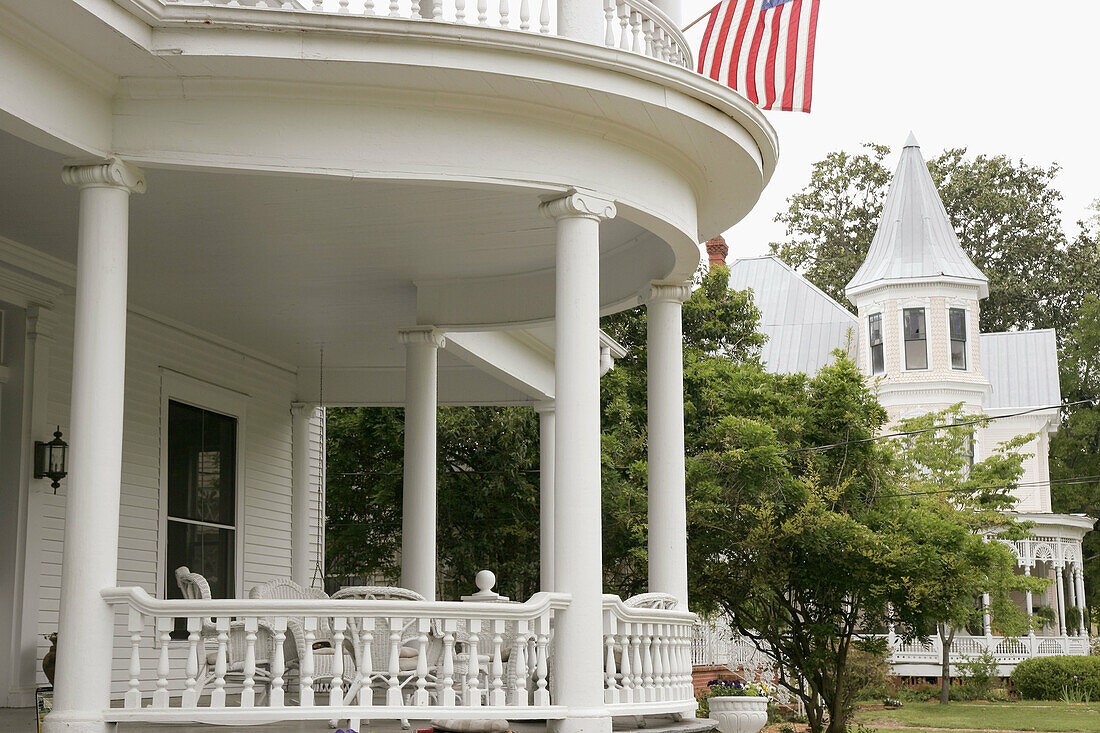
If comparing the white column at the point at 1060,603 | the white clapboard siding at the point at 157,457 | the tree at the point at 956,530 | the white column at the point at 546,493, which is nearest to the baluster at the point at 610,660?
the white clapboard siding at the point at 157,457

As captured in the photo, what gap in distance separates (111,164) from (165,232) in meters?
2.72

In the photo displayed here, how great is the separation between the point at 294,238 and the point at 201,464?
4.38 m

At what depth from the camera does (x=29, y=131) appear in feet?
22.9

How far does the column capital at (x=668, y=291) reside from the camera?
34.2 ft

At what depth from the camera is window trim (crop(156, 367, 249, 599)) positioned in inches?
502

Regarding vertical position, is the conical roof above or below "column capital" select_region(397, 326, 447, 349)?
above

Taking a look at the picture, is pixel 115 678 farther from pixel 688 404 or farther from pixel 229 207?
pixel 688 404

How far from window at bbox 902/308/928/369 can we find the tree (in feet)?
12.4

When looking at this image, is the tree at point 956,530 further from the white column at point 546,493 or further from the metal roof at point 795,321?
the metal roof at point 795,321

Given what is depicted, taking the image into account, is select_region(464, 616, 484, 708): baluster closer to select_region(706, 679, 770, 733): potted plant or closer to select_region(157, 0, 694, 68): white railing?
select_region(157, 0, 694, 68): white railing

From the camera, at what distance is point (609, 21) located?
8.80m

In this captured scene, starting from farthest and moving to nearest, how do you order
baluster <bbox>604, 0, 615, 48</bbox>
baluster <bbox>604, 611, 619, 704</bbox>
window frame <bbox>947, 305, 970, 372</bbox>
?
1. window frame <bbox>947, 305, 970, 372</bbox>
2. baluster <bbox>604, 0, 615, 48</bbox>
3. baluster <bbox>604, 611, 619, 704</bbox>

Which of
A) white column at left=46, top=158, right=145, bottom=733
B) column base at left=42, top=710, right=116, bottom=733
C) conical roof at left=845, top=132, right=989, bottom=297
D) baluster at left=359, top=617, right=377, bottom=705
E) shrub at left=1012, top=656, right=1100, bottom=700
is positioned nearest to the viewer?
column base at left=42, top=710, right=116, bottom=733

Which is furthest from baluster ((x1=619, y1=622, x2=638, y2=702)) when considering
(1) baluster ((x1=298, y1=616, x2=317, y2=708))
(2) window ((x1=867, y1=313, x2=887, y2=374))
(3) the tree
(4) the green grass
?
(2) window ((x1=867, y1=313, x2=887, y2=374))
